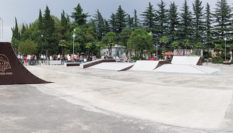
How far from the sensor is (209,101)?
6340 mm

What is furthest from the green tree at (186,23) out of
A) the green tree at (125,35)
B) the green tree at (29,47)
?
the green tree at (29,47)

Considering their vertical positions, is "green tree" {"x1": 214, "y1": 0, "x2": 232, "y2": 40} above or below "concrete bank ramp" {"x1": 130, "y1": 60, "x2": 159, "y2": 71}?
above

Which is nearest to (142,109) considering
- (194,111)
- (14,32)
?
(194,111)

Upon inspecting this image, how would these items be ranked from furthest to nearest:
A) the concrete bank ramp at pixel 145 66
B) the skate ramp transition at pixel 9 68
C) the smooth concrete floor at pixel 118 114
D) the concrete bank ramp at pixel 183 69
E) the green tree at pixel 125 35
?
the green tree at pixel 125 35 < the concrete bank ramp at pixel 145 66 < the concrete bank ramp at pixel 183 69 < the skate ramp transition at pixel 9 68 < the smooth concrete floor at pixel 118 114

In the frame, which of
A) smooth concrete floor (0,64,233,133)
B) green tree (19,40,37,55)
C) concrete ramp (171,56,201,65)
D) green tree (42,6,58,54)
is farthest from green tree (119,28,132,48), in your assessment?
smooth concrete floor (0,64,233,133)

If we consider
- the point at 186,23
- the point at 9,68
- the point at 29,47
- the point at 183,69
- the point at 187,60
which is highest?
the point at 186,23

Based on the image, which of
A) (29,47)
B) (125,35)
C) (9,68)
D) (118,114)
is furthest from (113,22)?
(118,114)

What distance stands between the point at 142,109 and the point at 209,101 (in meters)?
2.30

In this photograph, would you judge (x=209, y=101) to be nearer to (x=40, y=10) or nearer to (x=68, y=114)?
(x=68, y=114)

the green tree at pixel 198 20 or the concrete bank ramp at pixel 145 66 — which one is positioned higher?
the green tree at pixel 198 20

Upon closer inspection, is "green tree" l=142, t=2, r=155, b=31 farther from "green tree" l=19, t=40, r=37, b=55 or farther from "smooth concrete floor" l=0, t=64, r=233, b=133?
"smooth concrete floor" l=0, t=64, r=233, b=133

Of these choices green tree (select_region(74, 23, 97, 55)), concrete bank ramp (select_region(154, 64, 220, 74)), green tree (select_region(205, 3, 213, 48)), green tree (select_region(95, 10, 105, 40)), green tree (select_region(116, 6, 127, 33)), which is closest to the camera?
concrete bank ramp (select_region(154, 64, 220, 74))

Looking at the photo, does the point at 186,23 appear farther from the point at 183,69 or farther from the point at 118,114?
the point at 118,114

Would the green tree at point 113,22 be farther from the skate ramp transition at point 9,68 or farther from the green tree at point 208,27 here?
the skate ramp transition at point 9,68
